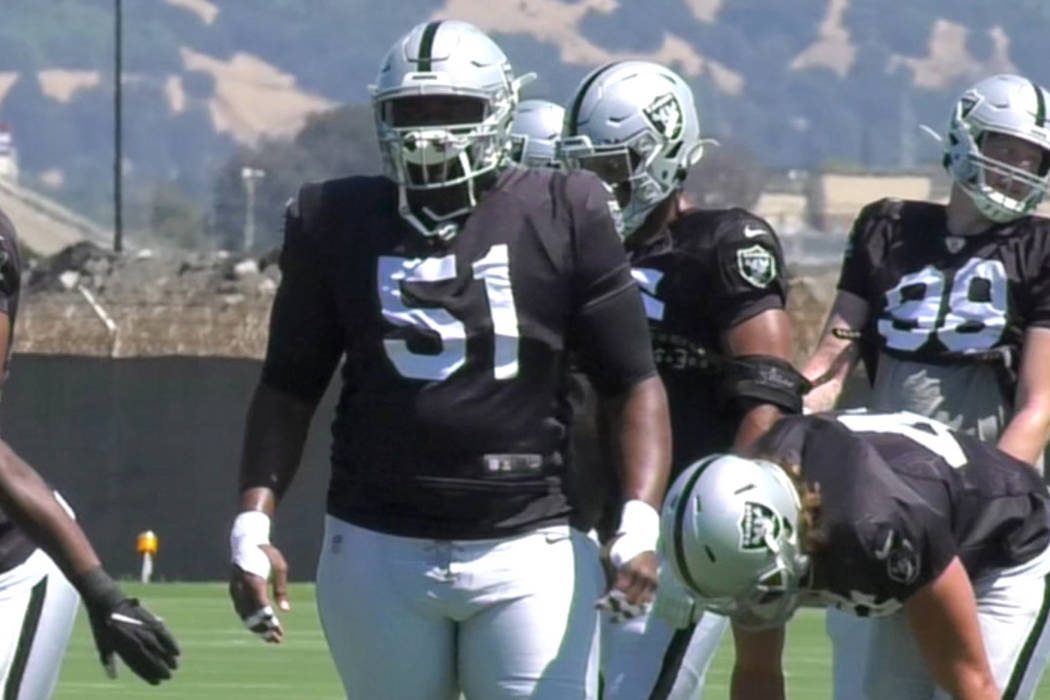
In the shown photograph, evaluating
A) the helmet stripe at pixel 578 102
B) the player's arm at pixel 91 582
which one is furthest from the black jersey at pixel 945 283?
the player's arm at pixel 91 582

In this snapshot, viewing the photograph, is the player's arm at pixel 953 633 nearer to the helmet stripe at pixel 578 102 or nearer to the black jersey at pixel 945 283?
the black jersey at pixel 945 283

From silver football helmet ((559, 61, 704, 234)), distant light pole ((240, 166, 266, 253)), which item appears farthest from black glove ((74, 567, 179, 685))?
distant light pole ((240, 166, 266, 253))

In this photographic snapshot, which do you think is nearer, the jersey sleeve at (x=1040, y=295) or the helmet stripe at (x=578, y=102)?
the jersey sleeve at (x=1040, y=295)

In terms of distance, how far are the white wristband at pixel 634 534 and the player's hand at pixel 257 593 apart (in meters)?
0.63

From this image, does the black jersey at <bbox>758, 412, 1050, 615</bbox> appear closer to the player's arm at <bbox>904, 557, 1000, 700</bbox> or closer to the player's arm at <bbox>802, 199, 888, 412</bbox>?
the player's arm at <bbox>904, 557, 1000, 700</bbox>

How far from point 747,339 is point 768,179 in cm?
6199

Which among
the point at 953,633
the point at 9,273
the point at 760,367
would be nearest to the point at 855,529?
the point at 953,633

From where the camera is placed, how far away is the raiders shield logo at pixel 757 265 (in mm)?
7414

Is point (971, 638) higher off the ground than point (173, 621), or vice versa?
point (971, 638)

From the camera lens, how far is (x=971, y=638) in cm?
601

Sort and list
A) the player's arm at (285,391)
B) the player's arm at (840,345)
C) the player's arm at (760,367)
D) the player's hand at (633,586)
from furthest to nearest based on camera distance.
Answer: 1. the player's arm at (840,345)
2. the player's arm at (760,367)
3. the player's arm at (285,391)
4. the player's hand at (633,586)

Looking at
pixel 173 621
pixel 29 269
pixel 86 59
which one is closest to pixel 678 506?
pixel 173 621

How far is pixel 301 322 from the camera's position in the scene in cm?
619

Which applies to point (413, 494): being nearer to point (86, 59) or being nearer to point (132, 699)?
point (132, 699)
